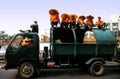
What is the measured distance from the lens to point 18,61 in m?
10.8

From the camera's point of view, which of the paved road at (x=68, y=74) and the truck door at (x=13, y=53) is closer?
the truck door at (x=13, y=53)

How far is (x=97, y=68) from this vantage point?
1164 cm

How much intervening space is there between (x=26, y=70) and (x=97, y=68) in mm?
3360

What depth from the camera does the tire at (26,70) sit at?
10875 mm

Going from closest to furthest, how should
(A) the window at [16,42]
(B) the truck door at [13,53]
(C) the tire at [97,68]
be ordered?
1. (B) the truck door at [13,53]
2. (A) the window at [16,42]
3. (C) the tire at [97,68]

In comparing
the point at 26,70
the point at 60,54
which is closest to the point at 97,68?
the point at 60,54

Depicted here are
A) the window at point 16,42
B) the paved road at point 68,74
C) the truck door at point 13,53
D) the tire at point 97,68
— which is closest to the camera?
the truck door at point 13,53

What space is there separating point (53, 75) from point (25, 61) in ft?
5.25

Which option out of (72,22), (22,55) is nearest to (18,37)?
(22,55)

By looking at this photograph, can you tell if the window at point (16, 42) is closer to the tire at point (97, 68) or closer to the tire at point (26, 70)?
the tire at point (26, 70)

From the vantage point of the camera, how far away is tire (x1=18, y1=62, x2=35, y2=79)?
10.9 meters

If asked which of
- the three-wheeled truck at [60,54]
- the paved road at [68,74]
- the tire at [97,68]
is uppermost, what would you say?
the three-wheeled truck at [60,54]

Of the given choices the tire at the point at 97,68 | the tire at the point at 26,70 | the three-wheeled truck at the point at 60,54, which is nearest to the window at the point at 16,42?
the three-wheeled truck at the point at 60,54

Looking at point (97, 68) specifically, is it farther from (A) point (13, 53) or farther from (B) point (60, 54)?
(A) point (13, 53)
